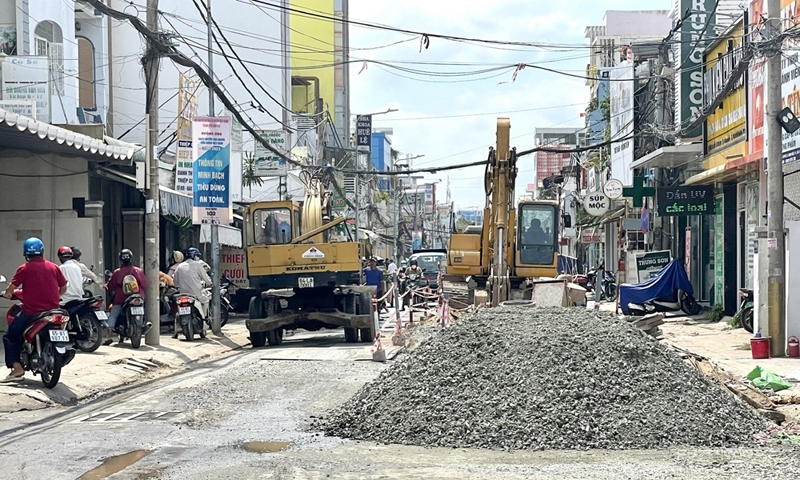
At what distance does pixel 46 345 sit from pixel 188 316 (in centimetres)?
789

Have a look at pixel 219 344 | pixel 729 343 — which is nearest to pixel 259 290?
pixel 219 344

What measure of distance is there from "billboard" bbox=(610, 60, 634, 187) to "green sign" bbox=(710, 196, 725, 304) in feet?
36.7

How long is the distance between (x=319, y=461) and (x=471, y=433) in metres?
1.54

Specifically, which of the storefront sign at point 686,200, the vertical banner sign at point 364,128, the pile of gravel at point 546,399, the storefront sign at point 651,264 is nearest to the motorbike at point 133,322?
the pile of gravel at point 546,399

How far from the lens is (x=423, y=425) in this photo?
905 centimetres

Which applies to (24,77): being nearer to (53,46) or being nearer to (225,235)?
(53,46)

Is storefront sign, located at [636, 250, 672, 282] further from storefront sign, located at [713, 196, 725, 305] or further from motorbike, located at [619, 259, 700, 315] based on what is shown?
motorbike, located at [619, 259, 700, 315]

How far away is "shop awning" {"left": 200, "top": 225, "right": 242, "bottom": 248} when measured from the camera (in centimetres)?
2726

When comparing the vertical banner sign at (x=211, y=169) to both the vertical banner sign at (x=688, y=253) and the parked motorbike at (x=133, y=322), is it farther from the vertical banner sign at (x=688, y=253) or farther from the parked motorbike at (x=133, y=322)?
the vertical banner sign at (x=688, y=253)

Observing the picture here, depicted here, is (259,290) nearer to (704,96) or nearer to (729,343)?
(729,343)

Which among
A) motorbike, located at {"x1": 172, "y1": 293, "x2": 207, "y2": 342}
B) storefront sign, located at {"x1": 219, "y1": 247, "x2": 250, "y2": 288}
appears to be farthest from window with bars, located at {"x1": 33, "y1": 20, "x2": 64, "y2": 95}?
motorbike, located at {"x1": 172, "y1": 293, "x2": 207, "y2": 342}

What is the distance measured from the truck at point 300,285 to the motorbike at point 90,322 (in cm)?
417

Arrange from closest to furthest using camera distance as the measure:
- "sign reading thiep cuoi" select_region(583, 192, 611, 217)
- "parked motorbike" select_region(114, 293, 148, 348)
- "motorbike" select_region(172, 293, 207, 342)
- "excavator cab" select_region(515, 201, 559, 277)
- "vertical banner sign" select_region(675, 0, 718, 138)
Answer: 1. "parked motorbike" select_region(114, 293, 148, 348)
2. "motorbike" select_region(172, 293, 207, 342)
3. "excavator cab" select_region(515, 201, 559, 277)
4. "vertical banner sign" select_region(675, 0, 718, 138)
5. "sign reading thiep cuoi" select_region(583, 192, 611, 217)

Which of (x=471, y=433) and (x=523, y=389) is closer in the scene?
(x=471, y=433)
